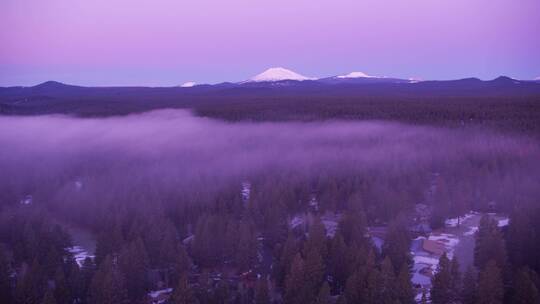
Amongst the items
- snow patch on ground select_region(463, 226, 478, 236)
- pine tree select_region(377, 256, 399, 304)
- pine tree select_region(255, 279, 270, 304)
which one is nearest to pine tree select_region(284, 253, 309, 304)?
pine tree select_region(255, 279, 270, 304)

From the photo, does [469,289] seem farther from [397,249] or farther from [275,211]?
[275,211]

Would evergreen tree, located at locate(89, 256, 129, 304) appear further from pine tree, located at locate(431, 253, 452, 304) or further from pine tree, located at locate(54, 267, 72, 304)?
pine tree, located at locate(431, 253, 452, 304)

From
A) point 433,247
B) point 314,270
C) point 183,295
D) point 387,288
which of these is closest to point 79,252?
point 183,295

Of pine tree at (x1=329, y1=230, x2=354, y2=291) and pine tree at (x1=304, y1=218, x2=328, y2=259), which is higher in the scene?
pine tree at (x1=304, y1=218, x2=328, y2=259)

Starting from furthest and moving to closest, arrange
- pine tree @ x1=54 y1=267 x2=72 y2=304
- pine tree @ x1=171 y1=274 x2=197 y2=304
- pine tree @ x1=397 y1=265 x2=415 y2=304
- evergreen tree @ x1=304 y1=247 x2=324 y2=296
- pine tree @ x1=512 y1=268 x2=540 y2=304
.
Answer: evergreen tree @ x1=304 y1=247 x2=324 y2=296, pine tree @ x1=54 y1=267 x2=72 y2=304, pine tree @ x1=171 y1=274 x2=197 y2=304, pine tree @ x1=397 y1=265 x2=415 y2=304, pine tree @ x1=512 y1=268 x2=540 y2=304

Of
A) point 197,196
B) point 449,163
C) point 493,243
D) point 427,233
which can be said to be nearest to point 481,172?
point 449,163

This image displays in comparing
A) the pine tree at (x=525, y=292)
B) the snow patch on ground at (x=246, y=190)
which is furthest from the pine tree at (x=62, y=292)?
the snow patch on ground at (x=246, y=190)

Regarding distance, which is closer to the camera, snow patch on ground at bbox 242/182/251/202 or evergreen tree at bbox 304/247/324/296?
evergreen tree at bbox 304/247/324/296

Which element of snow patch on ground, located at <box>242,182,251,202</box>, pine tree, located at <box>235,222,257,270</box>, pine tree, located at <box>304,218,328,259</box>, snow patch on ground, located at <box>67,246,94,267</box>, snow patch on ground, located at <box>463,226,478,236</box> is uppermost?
pine tree, located at <box>304,218,328,259</box>

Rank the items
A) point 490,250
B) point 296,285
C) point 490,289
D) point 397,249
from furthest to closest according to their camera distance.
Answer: point 397,249 → point 490,250 → point 296,285 → point 490,289
